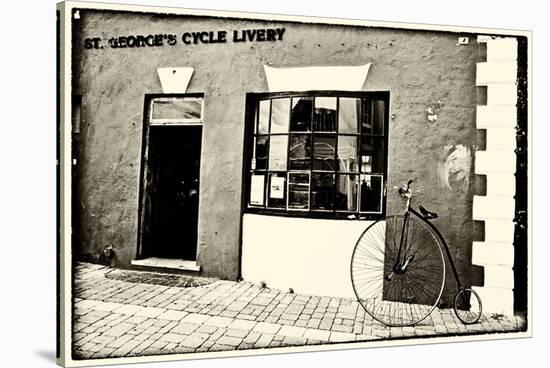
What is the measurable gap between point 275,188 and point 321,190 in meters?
0.32

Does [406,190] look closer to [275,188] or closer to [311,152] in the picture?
[311,152]

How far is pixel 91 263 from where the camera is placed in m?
3.88

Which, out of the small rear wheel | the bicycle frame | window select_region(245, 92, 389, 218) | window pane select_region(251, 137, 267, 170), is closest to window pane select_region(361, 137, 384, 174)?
window select_region(245, 92, 389, 218)

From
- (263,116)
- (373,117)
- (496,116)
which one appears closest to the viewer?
(263,116)

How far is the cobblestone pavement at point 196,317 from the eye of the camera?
12.6 ft

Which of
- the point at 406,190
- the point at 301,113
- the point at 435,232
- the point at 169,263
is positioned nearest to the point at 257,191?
the point at 301,113

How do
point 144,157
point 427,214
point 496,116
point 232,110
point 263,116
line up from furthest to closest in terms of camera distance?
point 496,116, point 427,214, point 263,116, point 232,110, point 144,157

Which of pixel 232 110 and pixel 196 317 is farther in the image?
pixel 232 110

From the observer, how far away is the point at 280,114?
4312mm

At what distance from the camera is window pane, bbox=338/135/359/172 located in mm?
4348

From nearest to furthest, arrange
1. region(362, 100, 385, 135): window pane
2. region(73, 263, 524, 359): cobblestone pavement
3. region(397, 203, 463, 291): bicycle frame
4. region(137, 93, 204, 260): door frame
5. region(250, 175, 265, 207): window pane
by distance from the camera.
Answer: region(73, 263, 524, 359): cobblestone pavement → region(137, 93, 204, 260): door frame → region(250, 175, 265, 207): window pane → region(362, 100, 385, 135): window pane → region(397, 203, 463, 291): bicycle frame

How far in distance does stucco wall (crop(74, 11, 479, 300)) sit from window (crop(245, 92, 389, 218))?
12 centimetres

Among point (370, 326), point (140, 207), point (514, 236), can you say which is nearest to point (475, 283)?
point (514, 236)

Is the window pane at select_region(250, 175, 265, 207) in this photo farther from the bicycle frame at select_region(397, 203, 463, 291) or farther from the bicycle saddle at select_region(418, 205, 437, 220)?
the bicycle saddle at select_region(418, 205, 437, 220)
